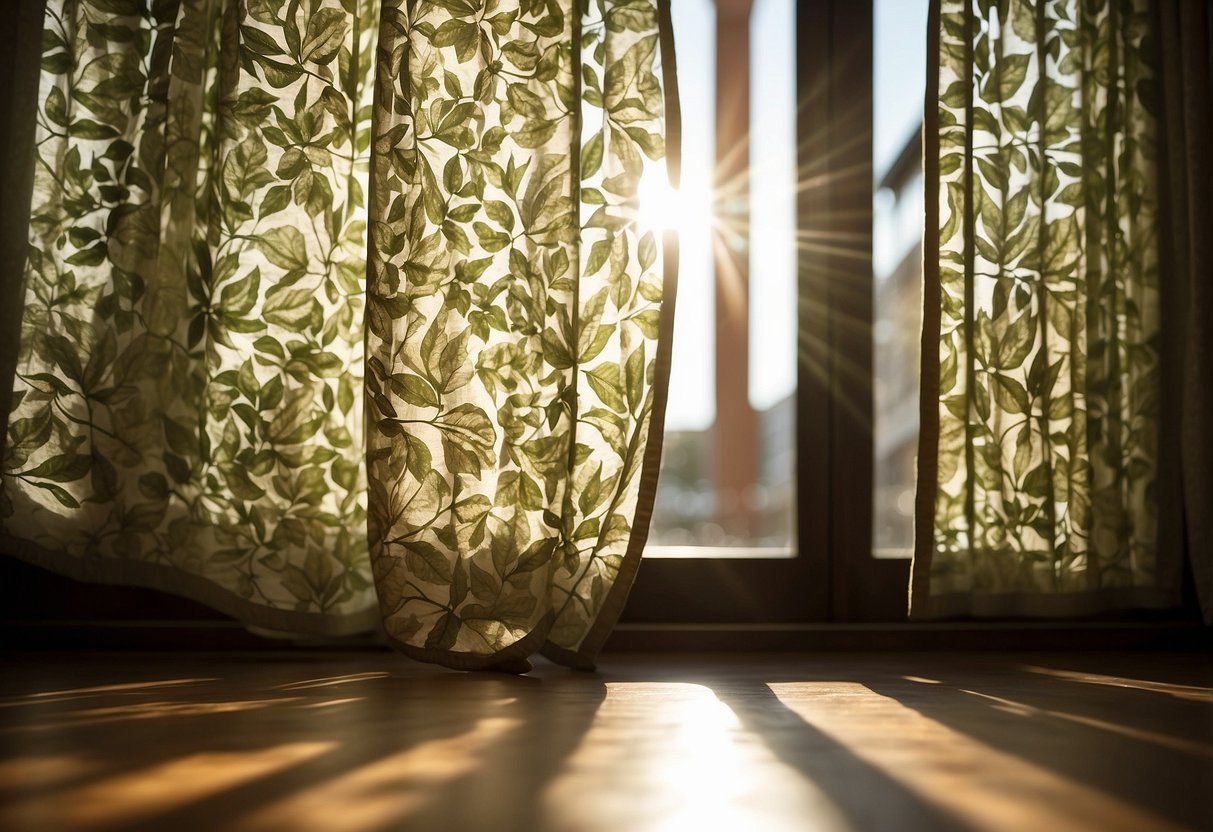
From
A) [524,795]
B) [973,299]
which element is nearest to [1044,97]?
[973,299]

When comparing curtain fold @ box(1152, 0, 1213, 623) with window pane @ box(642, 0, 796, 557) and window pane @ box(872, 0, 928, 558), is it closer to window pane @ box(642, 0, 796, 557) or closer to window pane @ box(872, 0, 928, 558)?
window pane @ box(872, 0, 928, 558)

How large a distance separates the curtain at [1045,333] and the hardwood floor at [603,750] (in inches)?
8.0

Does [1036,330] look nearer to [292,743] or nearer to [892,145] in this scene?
[892,145]

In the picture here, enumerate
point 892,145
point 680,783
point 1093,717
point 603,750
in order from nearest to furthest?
point 680,783
point 603,750
point 1093,717
point 892,145

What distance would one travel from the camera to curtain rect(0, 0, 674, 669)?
131cm

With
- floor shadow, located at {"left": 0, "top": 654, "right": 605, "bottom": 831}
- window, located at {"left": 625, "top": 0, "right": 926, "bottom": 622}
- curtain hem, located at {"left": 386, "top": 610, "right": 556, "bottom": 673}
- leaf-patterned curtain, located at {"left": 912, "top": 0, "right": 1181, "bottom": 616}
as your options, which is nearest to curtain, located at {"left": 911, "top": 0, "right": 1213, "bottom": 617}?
leaf-patterned curtain, located at {"left": 912, "top": 0, "right": 1181, "bottom": 616}

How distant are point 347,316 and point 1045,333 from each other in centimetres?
108

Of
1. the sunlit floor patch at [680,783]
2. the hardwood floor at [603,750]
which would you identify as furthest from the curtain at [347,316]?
the sunlit floor patch at [680,783]

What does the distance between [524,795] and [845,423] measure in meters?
1.07

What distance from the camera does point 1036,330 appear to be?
144cm

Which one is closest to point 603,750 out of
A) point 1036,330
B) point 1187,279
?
point 1036,330

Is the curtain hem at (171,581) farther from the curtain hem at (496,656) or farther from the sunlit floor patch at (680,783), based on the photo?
the sunlit floor patch at (680,783)

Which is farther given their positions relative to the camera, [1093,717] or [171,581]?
[171,581]

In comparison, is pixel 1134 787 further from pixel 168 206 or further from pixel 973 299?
pixel 168 206
